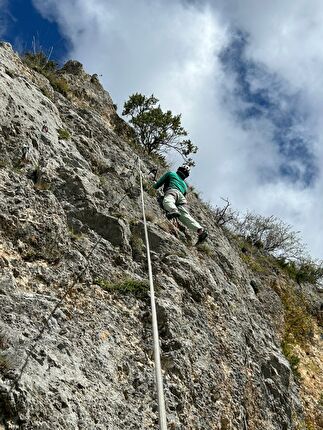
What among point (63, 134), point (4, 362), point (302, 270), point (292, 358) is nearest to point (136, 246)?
point (63, 134)

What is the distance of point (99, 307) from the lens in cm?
584

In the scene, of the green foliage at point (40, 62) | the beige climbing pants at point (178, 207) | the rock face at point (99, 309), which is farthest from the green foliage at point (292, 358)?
the green foliage at point (40, 62)

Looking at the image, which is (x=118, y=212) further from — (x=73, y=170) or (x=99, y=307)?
(x=99, y=307)

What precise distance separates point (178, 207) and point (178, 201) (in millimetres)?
202

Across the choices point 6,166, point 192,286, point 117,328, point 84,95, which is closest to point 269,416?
point 192,286

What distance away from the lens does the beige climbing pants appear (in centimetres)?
995

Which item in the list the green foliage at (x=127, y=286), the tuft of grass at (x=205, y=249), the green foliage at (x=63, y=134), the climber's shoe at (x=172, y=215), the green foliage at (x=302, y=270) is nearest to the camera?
the green foliage at (x=127, y=286)

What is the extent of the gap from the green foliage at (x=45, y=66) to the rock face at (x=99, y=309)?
1.31m

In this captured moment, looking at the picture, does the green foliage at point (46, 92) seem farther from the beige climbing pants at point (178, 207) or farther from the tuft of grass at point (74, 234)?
the tuft of grass at point (74, 234)

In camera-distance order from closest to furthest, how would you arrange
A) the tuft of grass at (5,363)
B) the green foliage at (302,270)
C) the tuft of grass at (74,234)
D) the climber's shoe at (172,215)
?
the tuft of grass at (5,363) < the tuft of grass at (74,234) < the climber's shoe at (172,215) < the green foliage at (302,270)

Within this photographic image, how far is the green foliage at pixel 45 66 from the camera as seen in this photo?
1222cm

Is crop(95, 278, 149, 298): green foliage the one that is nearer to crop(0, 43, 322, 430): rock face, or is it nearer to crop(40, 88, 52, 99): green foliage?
crop(0, 43, 322, 430): rock face

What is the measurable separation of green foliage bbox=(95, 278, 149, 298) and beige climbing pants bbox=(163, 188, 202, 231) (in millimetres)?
3240

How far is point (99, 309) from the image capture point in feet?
19.0
